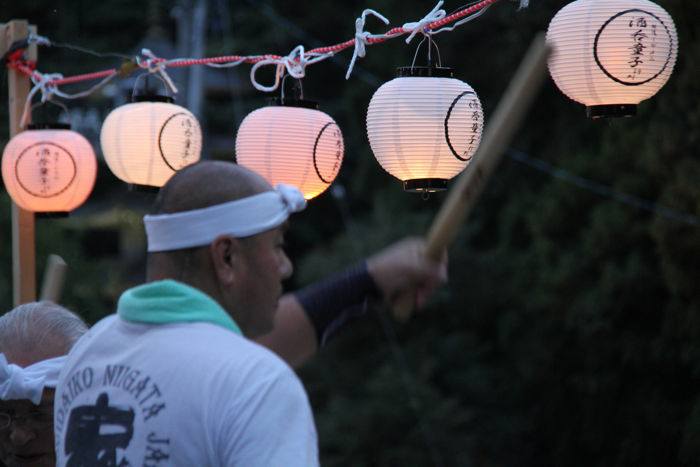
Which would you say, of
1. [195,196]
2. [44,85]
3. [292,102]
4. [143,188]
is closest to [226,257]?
[195,196]

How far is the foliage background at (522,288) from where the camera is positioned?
9930 mm

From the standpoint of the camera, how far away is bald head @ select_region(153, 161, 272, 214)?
1917mm

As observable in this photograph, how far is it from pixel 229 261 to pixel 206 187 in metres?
0.13

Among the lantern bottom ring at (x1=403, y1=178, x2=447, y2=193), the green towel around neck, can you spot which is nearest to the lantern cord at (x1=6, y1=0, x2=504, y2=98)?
the lantern bottom ring at (x1=403, y1=178, x2=447, y2=193)

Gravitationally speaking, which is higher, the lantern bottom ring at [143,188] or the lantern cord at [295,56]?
the lantern cord at [295,56]

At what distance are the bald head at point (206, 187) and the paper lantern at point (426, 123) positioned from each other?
2.55 metres

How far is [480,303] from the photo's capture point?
1472cm

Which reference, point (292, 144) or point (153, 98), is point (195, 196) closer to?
point (292, 144)

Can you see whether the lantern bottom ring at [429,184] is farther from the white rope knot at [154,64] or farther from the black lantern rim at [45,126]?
the black lantern rim at [45,126]

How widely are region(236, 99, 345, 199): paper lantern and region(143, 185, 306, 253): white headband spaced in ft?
9.77

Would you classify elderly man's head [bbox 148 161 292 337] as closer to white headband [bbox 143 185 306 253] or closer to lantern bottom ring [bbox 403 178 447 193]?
white headband [bbox 143 185 306 253]

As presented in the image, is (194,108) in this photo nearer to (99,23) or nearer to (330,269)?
(330,269)

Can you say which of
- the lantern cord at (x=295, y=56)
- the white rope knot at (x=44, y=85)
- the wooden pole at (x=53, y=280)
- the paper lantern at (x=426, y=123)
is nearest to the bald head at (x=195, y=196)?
the wooden pole at (x=53, y=280)

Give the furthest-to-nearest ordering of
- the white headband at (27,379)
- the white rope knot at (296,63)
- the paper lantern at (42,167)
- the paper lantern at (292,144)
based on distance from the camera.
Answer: the paper lantern at (42,167), the paper lantern at (292,144), the white rope knot at (296,63), the white headband at (27,379)
